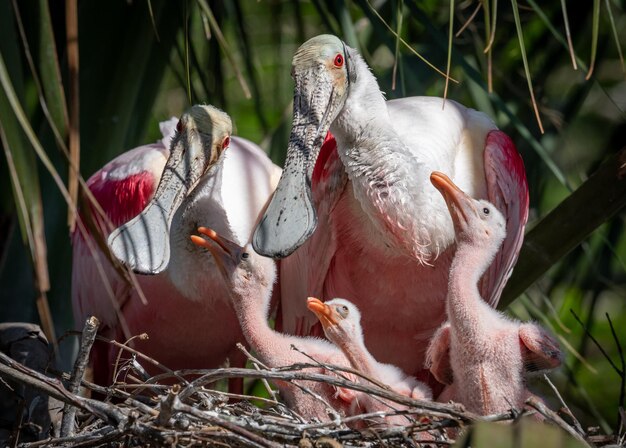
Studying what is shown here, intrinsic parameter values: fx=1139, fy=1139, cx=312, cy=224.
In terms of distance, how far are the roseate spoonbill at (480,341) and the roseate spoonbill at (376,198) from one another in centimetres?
40

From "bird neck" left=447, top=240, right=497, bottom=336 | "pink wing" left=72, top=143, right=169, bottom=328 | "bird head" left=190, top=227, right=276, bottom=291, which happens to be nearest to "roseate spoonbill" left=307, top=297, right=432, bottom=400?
"bird neck" left=447, top=240, right=497, bottom=336

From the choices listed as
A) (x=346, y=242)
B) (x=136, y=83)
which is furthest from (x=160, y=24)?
(x=346, y=242)

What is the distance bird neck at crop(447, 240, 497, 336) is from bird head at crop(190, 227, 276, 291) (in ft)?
2.57

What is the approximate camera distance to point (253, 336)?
4.23 metres

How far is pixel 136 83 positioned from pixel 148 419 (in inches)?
83.8

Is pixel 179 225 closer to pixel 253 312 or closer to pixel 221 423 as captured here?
pixel 253 312

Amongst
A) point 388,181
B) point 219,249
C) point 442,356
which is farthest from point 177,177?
point 442,356

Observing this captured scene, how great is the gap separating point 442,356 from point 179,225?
1303 mm

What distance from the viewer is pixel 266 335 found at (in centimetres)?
423

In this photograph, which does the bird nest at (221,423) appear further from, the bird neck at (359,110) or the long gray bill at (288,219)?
the bird neck at (359,110)

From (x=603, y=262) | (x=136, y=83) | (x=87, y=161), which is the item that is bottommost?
(x=603, y=262)

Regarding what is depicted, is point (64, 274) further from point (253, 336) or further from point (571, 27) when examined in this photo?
point (571, 27)

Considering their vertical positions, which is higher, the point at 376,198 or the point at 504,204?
the point at 376,198

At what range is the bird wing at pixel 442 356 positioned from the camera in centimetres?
416
